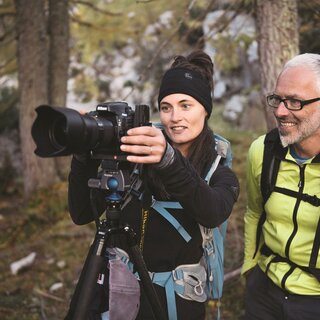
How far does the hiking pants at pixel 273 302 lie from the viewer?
80.4 inches

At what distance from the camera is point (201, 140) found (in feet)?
6.98

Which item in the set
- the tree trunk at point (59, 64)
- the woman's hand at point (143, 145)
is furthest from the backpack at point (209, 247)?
the tree trunk at point (59, 64)

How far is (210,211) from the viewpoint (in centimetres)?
171

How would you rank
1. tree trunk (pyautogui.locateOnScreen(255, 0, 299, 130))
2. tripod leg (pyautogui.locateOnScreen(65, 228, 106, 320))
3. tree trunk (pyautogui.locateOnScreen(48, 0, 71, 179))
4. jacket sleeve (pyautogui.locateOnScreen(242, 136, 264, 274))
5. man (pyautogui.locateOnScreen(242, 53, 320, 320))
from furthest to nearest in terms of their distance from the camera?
tree trunk (pyautogui.locateOnScreen(48, 0, 71, 179)) < tree trunk (pyautogui.locateOnScreen(255, 0, 299, 130)) < jacket sleeve (pyautogui.locateOnScreen(242, 136, 264, 274)) < man (pyautogui.locateOnScreen(242, 53, 320, 320)) < tripod leg (pyautogui.locateOnScreen(65, 228, 106, 320))

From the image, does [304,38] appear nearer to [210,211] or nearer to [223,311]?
[223,311]

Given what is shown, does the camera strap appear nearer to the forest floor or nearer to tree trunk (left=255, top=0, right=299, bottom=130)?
tree trunk (left=255, top=0, right=299, bottom=130)

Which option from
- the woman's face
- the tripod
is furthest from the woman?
the tripod

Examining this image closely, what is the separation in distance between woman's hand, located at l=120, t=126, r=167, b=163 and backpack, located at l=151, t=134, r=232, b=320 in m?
0.51

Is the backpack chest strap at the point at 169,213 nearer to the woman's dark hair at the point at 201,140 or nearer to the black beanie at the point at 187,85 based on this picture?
the woman's dark hair at the point at 201,140

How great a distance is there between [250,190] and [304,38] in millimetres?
6164

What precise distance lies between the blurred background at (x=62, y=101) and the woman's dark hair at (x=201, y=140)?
3.32ft

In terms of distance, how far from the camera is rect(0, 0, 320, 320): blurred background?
343cm

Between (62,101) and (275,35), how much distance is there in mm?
5424

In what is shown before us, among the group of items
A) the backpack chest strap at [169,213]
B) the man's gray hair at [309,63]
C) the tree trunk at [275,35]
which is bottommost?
the backpack chest strap at [169,213]
